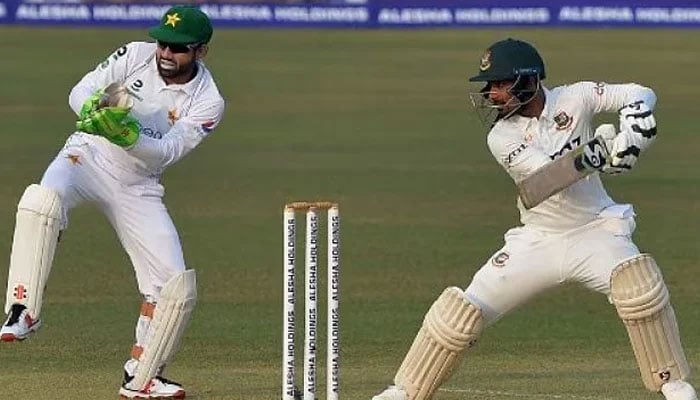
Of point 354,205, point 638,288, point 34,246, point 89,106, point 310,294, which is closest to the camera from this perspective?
point 310,294

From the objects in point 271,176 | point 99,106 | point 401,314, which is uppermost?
point 99,106

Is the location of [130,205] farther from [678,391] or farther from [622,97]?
[678,391]

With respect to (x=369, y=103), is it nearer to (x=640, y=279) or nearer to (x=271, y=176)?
(x=271, y=176)

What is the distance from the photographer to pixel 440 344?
7922 millimetres

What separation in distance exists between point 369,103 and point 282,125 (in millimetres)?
2536

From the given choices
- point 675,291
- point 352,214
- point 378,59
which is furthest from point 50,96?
point 675,291

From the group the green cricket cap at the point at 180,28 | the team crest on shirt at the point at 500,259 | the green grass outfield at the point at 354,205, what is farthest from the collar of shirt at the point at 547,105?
the green cricket cap at the point at 180,28

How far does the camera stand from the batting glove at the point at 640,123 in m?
7.59

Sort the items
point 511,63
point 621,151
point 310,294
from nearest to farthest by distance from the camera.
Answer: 1. point 310,294
2. point 621,151
3. point 511,63

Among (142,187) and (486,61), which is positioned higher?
(486,61)

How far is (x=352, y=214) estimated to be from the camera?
15.8 meters

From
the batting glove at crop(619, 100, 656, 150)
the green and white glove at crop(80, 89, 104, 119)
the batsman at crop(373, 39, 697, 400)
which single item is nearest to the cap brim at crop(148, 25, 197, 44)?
the green and white glove at crop(80, 89, 104, 119)

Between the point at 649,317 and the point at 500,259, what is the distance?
2.01ft

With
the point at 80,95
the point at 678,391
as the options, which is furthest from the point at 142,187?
the point at 678,391
